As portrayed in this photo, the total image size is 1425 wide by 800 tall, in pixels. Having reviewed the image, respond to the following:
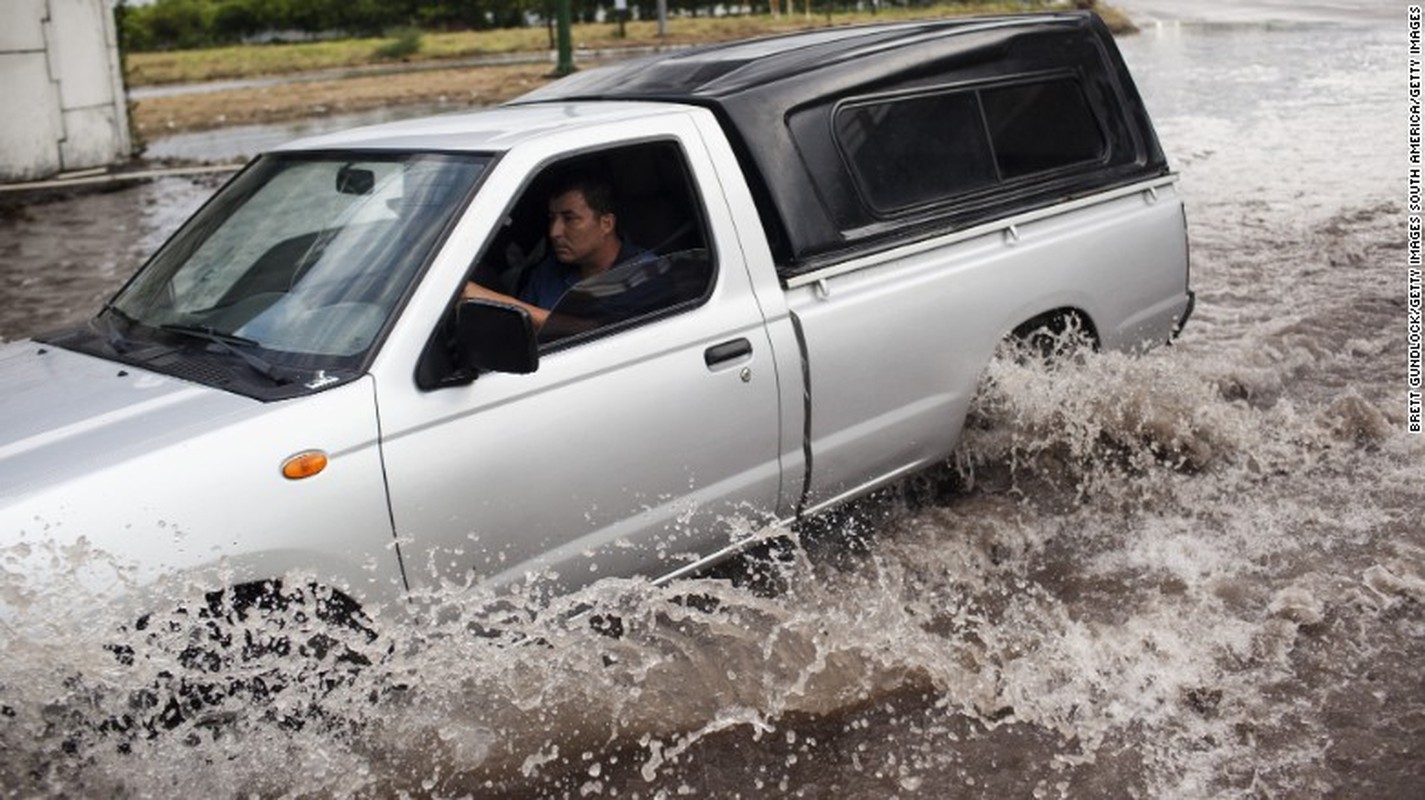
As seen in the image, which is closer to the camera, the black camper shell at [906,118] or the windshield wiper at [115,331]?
the windshield wiper at [115,331]

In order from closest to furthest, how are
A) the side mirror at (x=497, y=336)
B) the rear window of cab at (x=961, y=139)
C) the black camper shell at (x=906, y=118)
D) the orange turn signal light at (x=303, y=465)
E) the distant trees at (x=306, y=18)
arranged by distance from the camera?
the orange turn signal light at (x=303, y=465), the side mirror at (x=497, y=336), the black camper shell at (x=906, y=118), the rear window of cab at (x=961, y=139), the distant trees at (x=306, y=18)

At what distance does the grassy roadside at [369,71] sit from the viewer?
23.8 m

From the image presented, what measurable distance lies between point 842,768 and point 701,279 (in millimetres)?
1552

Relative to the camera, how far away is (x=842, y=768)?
4.09 meters

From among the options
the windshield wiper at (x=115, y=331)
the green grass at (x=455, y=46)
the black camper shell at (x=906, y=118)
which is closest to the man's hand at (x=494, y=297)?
the black camper shell at (x=906, y=118)

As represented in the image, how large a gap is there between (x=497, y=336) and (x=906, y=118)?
2.22 meters

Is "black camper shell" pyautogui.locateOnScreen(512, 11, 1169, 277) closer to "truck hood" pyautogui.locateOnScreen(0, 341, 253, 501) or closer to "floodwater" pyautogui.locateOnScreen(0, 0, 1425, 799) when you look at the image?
"floodwater" pyautogui.locateOnScreen(0, 0, 1425, 799)

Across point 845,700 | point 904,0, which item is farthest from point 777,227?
point 904,0

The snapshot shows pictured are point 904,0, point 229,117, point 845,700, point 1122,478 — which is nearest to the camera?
point 845,700

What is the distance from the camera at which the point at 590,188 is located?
465 cm

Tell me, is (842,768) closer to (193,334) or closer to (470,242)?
(470,242)

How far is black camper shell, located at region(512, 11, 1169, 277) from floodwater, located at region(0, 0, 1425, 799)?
31.2 inches

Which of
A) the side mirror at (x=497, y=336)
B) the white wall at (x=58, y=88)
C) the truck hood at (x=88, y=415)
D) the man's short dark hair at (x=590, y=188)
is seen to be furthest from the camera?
the white wall at (x=58, y=88)

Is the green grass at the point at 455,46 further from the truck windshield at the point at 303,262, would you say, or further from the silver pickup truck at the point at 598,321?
the truck windshield at the point at 303,262
